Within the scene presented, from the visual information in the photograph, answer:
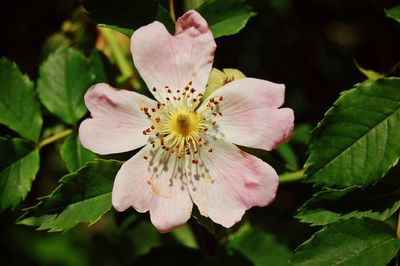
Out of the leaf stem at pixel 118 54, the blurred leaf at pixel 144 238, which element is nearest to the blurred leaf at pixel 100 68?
the leaf stem at pixel 118 54

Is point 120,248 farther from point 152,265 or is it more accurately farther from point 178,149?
point 178,149

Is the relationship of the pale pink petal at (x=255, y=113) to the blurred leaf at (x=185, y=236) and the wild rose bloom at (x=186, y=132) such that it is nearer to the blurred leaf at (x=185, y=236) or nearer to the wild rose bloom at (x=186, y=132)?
the wild rose bloom at (x=186, y=132)

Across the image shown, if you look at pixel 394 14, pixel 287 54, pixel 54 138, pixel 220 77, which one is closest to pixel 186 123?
pixel 220 77

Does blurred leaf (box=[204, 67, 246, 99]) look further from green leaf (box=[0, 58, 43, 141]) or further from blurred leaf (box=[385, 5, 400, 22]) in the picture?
green leaf (box=[0, 58, 43, 141])

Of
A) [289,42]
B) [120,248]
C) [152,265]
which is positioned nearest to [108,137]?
[152,265]

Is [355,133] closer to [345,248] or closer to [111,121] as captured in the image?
[345,248]

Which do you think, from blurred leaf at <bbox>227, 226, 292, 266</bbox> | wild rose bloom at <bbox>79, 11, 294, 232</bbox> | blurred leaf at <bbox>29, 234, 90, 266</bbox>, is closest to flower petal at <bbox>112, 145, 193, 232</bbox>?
wild rose bloom at <bbox>79, 11, 294, 232</bbox>
